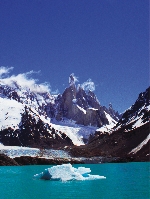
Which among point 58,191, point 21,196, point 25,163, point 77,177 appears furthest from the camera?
point 25,163

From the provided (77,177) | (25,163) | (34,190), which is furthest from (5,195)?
(25,163)

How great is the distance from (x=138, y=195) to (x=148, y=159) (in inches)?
6202

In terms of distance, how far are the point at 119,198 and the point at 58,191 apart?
36.4 feet

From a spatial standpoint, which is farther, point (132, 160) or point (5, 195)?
point (132, 160)

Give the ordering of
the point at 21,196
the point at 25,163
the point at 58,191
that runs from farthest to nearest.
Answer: the point at 25,163 < the point at 58,191 < the point at 21,196

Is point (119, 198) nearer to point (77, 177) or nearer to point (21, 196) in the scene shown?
point (21, 196)

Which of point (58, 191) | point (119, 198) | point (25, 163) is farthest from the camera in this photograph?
point (25, 163)

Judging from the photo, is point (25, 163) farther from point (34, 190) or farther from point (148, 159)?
point (34, 190)

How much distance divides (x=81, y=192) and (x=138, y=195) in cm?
812

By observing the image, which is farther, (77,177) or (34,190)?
(77,177)

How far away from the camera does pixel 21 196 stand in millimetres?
46281

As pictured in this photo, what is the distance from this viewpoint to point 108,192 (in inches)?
1892

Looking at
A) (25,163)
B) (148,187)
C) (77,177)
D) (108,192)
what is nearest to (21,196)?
(108,192)

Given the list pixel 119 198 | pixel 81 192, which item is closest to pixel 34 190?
pixel 81 192
